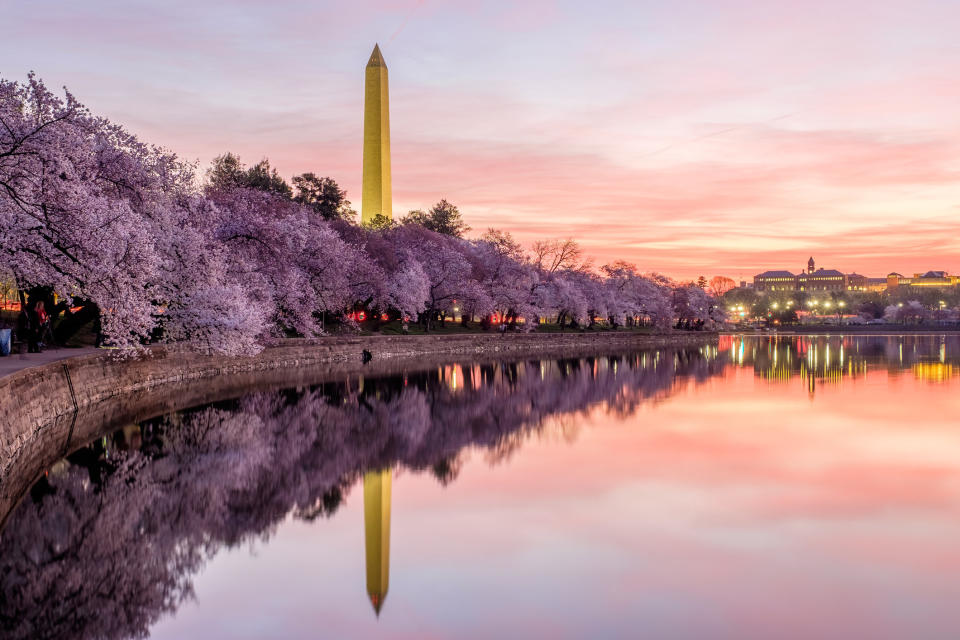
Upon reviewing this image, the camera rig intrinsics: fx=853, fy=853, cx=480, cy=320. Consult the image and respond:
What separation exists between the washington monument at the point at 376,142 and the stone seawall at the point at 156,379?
998 inches

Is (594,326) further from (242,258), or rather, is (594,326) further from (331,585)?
(331,585)

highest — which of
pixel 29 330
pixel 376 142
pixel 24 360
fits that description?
pixel 376 142

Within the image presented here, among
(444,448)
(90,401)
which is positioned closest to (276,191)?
(90,401)

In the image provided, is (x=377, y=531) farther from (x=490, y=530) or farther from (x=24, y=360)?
(x=24, y=360)

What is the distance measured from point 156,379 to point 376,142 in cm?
6042

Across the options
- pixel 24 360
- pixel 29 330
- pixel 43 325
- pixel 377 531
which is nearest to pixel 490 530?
pixel 377 531

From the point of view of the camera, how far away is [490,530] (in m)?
16.1

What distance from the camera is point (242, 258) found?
162 ft

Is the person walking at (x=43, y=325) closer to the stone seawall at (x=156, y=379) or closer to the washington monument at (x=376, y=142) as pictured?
Answer: the stone seawall at (x=156, y=379)

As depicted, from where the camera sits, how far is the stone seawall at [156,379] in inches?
860

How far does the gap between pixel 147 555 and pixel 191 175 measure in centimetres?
3321

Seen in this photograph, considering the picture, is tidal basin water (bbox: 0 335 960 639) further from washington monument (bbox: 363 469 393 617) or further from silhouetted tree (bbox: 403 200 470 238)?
silhouetted tree (bbox: 403 200 470 238)

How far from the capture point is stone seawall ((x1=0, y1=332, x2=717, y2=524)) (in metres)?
21.8

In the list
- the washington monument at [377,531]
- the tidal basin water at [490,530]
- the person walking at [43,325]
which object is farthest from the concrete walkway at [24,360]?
the washington monument at [377,531]
